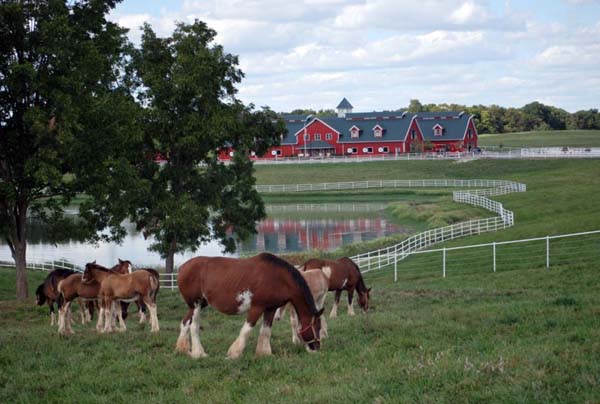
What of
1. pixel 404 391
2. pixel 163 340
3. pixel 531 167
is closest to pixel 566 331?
pixel 404 391

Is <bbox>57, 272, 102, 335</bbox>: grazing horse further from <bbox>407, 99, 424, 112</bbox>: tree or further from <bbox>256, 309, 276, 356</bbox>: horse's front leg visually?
<bbox>407, 99, 424, 112</bbox>: tree

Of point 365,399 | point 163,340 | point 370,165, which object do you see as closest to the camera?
point 365,399

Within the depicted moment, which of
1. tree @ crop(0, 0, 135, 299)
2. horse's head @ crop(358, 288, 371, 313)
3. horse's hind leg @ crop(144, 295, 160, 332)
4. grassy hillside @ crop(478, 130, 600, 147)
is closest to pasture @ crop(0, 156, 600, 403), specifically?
horse's hind leg @ crop(144, 295, 160, 332)

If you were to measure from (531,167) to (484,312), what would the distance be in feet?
246

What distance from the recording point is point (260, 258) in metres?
11.1

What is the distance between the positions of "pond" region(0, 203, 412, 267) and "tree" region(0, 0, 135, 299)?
41.9ft

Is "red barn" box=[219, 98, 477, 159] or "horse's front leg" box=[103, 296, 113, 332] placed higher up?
"red barn" box=[219, 98, 477, 159]

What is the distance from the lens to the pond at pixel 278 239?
42938 mm

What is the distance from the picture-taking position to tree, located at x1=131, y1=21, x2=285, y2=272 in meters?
29.1

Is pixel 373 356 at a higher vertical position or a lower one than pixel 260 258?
lower

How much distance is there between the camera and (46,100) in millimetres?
22375

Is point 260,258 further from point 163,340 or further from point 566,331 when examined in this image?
point 566,331

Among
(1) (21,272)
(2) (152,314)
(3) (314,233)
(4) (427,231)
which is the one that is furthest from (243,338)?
(3) (314,233)

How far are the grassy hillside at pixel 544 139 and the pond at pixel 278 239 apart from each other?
7600 cm
